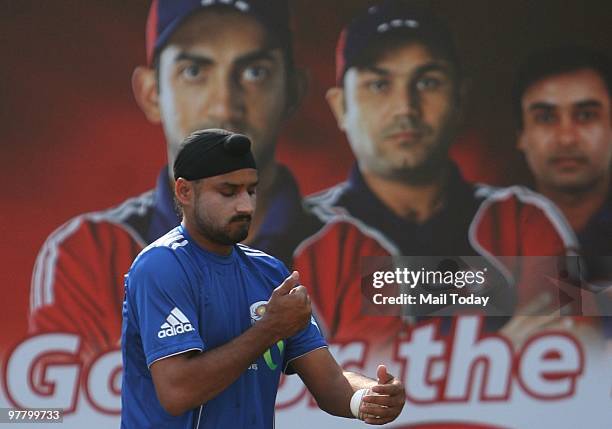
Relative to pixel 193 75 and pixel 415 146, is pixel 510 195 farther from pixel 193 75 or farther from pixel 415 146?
pixel 193 75

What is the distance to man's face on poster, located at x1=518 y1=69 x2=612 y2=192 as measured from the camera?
4.82 meters

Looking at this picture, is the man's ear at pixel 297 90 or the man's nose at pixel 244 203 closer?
the man's nose at pixel 244 203

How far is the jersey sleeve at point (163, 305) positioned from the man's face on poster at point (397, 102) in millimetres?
2228

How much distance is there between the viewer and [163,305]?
104 inches

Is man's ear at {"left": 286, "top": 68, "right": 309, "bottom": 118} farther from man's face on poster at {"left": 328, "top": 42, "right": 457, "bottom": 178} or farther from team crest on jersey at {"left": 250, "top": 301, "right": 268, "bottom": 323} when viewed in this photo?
team crest on jersey at {"left": 250, "top": 301, "right": 268, "bottom": 323}

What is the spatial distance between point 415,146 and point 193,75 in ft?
3.57

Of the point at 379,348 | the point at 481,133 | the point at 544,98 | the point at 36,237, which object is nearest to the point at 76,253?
the point at 36,237

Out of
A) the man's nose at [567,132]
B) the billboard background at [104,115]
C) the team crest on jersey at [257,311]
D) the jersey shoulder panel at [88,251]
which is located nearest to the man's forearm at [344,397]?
the team crest on jersey at [257,311]

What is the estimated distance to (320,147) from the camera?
190 inches

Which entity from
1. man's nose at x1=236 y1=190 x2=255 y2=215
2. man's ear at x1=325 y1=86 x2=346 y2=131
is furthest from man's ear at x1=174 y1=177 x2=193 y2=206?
man's ear at x1=325 y1=86 x2=346 y2=131

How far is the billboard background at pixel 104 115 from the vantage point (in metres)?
4.82

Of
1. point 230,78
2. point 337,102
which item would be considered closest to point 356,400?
point 337,102

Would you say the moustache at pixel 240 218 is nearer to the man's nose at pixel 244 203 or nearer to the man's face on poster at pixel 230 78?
the man's nose at pixel 244 203

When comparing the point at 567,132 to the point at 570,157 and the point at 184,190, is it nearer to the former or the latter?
the point at 570,157
